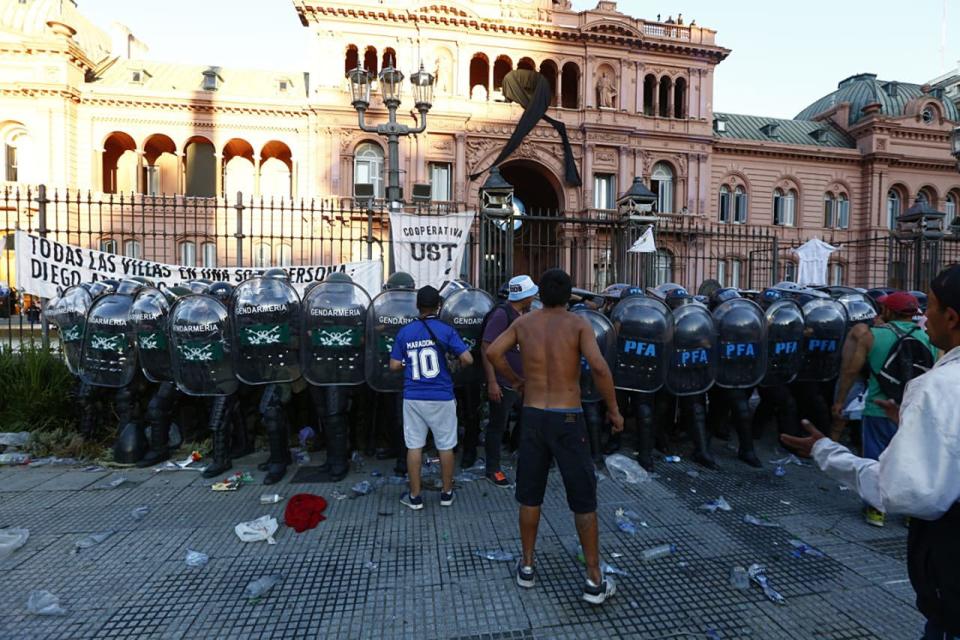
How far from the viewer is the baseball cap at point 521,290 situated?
4.54 m

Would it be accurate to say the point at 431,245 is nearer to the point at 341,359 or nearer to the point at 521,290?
the point at 341,359

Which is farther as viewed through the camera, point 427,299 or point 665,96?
point 665,96

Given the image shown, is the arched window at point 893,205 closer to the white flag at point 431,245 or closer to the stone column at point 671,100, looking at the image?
the stone column at point 671,100

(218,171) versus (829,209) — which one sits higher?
(218,171)

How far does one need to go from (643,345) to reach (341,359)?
2953 mm

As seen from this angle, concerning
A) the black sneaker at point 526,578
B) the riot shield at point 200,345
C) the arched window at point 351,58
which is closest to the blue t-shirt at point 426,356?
the black sneaker at point 526,578

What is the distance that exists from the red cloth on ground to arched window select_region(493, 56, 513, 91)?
27.1 meters

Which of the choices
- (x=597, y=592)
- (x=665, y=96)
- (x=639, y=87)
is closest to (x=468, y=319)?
(x=597, y=592)

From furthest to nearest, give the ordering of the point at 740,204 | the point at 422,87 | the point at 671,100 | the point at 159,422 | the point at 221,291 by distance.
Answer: the point at 740,204 → the point at 671,100 → the point at 422,87 → the point at 221,291 → the point at 159,422

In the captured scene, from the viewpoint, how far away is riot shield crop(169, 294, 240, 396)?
4969 mm

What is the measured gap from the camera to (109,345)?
5355 mm

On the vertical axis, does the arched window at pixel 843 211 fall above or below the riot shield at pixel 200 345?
above

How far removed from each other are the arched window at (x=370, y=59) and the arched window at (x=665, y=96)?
15487 millimetres

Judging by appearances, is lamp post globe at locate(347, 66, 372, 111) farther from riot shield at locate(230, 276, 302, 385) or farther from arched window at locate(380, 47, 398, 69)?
arched window at locate(380, 47, 398, 69)
